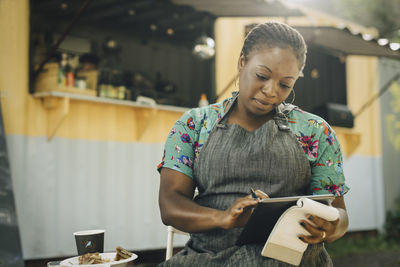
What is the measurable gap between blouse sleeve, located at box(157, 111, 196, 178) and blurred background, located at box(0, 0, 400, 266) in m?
2.53

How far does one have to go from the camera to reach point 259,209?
1181 mm

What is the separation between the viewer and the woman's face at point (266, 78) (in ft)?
4.98

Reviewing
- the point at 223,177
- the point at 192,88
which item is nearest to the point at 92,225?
the point at 192,88

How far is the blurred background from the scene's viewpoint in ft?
12.9

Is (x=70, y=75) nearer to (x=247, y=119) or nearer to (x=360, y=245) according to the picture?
(x=247, y=119)

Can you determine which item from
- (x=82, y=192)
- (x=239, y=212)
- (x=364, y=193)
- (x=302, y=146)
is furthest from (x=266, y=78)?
(x=364, y=193)

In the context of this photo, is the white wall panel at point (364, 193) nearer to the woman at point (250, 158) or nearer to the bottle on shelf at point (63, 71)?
the bottle on shelf at point (63, 71)

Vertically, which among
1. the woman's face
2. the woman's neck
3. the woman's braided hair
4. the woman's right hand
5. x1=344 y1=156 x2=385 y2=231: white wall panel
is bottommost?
x1=344 y1=156 x2=385 y2=231: white wall panel

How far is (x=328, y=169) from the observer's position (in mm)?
1542

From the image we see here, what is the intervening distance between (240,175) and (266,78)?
37 centimetres

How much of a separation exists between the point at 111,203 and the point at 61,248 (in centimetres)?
69

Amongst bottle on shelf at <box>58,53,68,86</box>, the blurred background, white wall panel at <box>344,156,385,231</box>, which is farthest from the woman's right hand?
white wall panel at <box>344,156,385,231</box>

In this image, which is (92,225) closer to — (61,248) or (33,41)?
(61,248)

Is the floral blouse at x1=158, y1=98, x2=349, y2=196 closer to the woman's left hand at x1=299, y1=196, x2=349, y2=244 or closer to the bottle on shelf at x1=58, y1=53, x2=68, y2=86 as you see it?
the woman's left hand at x1=299, y1=196, x2=349, y2=244
